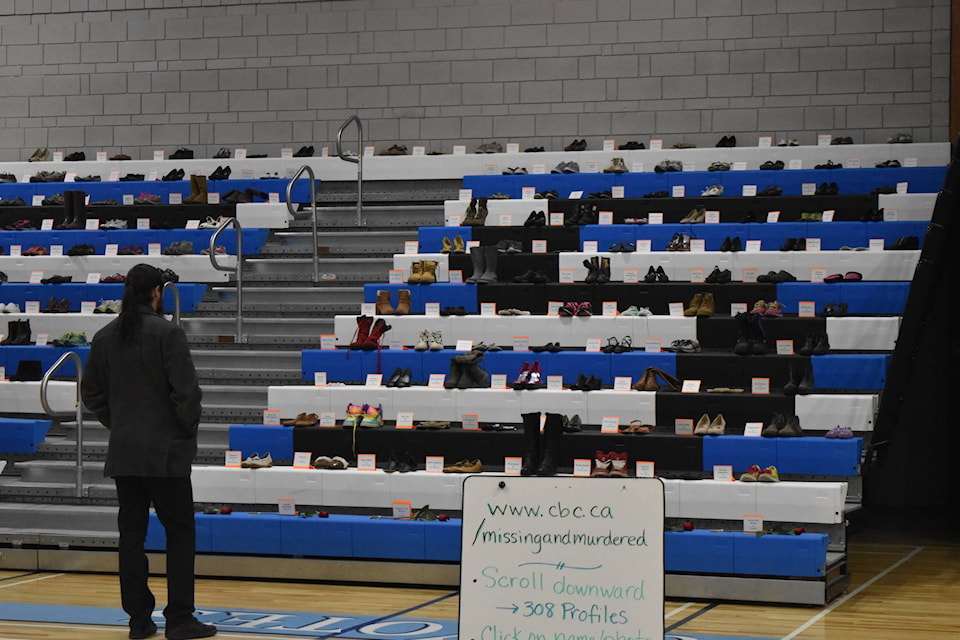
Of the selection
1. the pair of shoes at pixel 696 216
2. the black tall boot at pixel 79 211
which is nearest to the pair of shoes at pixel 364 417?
the pair of shoes at pixel 696 216

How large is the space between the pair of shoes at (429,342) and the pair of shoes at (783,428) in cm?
208

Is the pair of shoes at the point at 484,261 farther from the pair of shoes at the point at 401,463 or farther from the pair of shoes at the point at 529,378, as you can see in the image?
the pair of shoes at the point at 401,463

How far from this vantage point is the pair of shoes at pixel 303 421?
6984 mm

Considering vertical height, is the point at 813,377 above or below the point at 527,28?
below

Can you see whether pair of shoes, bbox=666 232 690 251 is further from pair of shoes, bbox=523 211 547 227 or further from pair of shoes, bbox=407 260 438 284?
pair of shoes, bbox=407 260 438 284

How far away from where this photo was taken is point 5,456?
7.43 metres

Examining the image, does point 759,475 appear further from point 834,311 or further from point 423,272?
point 423,272

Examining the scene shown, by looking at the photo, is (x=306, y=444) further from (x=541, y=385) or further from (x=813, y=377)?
(x=813, y=377)

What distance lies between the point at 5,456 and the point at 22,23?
607 cm

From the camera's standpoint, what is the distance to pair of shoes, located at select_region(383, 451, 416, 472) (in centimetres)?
660

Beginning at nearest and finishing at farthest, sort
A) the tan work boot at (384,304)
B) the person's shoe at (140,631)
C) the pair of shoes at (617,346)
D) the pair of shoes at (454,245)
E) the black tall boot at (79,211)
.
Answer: the person's shoe at (140,631), the pair of shoes at (617,346), the tan work boot at (384,304), the pair of shoes at (454,245), the black tall boot at (79,211)

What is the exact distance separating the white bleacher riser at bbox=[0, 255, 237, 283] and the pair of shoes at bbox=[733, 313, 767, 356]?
3830 millimetres

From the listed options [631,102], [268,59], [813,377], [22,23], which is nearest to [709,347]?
→ [813,377]

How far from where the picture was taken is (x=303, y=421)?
22.9ft
